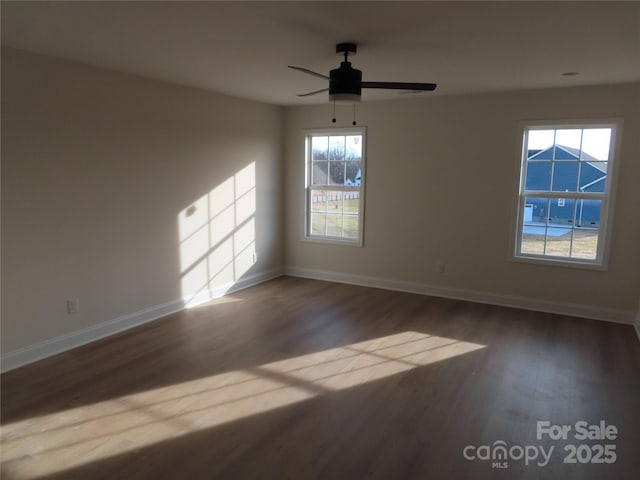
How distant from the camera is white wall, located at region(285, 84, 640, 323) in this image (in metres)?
4.55

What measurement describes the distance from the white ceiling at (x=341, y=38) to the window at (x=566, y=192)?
0.68 m

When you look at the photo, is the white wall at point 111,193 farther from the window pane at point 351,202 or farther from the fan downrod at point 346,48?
the fan downrod at point 346,48

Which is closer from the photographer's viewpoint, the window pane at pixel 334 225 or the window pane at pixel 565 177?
the window pane at pixel 565 177

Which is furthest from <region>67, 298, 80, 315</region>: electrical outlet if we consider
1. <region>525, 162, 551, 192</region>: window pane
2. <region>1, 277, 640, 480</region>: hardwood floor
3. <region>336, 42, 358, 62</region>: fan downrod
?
<region>525, 162, 551, 192</region>: window pane

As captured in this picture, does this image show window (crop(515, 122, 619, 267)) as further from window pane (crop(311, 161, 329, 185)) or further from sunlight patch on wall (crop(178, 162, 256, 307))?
sunlight patch on wall (crop(178, 162, 256, 307))

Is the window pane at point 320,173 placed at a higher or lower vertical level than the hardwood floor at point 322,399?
higher

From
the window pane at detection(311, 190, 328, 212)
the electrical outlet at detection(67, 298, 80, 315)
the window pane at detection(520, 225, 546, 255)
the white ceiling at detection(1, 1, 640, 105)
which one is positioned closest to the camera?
the white ceiling at detection(1, 1, 640, 105)

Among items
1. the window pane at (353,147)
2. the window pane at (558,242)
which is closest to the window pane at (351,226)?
the window pane at (353,147)

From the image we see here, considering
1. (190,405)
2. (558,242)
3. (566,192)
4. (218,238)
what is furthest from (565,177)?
(190,405)

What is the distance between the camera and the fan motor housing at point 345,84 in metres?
3.10

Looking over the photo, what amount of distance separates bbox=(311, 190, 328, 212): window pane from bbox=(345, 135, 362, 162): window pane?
657mm

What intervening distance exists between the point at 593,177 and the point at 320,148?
11.1ft

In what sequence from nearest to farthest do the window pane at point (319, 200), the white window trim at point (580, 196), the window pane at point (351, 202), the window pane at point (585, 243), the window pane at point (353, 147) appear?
the white window trim at point (580, 196), the window pane at point (585, 243), the window pane at point (353, 147), the window pane at point (351, 202), the window pane at point (319, 200)

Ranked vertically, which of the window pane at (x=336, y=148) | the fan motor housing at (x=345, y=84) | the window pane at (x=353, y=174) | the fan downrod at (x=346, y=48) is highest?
the fan downrod at (x=346, y=48)
